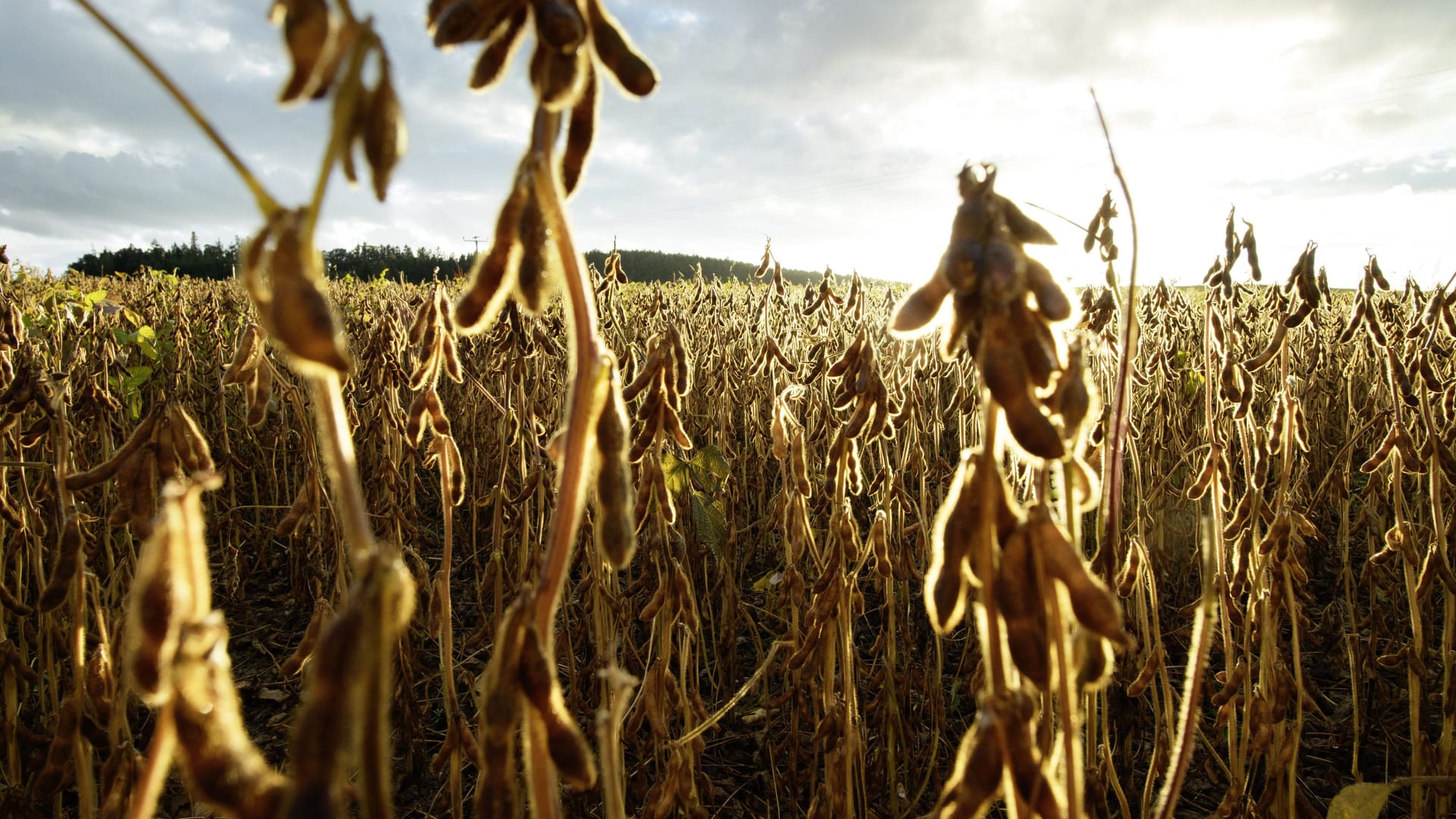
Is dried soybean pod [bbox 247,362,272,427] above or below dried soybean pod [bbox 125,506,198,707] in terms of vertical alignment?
above

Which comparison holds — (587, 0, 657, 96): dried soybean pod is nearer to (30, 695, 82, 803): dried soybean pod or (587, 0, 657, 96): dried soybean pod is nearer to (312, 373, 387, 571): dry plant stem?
(312, 373, 387, 571): dry plant stem

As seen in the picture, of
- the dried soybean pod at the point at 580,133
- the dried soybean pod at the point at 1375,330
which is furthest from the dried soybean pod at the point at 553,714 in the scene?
the dried soybean pod at the point at 1375,330

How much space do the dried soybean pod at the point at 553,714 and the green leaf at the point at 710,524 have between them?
5.91 ft

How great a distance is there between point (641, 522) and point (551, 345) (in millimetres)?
2071

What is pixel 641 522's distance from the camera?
1.40 m

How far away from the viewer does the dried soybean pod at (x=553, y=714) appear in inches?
24.9

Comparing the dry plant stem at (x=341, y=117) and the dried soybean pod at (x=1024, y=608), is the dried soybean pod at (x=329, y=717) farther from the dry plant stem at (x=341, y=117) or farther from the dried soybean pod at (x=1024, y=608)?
the dried soybean pod at (x=1024, y=608)

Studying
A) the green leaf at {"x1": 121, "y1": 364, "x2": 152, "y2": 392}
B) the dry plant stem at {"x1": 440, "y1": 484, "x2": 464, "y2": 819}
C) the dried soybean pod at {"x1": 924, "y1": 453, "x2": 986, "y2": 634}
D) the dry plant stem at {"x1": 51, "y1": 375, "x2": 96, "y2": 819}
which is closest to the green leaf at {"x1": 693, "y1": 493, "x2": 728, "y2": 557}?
the dry plant stem at {"x1": 440, "y1": 484, "x2": 464, "y2": 819}

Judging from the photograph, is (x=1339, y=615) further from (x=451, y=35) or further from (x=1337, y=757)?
(x=451, y=35)

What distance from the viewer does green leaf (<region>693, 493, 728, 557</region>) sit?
8.27 feet

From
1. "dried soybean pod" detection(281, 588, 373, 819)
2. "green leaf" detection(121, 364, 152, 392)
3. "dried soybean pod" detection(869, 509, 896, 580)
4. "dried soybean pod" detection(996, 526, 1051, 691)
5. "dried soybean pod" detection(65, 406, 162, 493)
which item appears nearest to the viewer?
"dried soybean pod" detection(281, 588, 373, 819)

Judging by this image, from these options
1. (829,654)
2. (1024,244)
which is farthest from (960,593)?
(829,654)

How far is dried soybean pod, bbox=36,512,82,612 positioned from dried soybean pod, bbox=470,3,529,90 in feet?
3.21

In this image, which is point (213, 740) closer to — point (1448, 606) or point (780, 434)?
point (780, 434)
